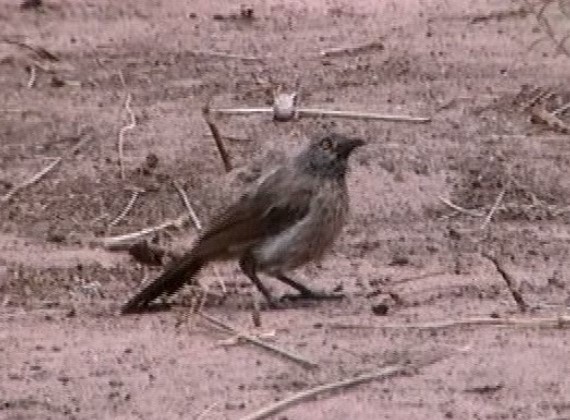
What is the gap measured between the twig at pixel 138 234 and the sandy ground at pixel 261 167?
83 millimetres

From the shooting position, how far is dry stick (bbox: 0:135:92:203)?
9.30 metres

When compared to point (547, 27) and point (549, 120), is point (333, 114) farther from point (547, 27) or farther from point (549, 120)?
point (547, 27)

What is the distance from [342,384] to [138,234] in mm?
2766

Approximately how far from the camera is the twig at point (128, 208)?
8.91m

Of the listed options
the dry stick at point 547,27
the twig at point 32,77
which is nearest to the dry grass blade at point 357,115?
the dry stick at point 547,27

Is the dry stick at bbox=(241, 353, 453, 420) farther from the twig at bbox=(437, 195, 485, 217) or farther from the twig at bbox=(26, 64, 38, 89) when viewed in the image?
the twig at bbox=(26, 64, 38, 89)

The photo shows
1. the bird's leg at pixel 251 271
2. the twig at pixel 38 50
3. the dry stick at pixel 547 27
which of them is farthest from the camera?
the twig at pixel 38 50

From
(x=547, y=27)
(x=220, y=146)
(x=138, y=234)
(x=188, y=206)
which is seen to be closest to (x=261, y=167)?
(x=220, y=146)

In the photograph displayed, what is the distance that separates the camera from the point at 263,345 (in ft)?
21.4

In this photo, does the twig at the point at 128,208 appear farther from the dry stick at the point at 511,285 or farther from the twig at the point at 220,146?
the dry stick at the point at 511,285

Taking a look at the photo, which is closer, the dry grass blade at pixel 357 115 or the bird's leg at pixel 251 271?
the bird's leg at pixel 251 271

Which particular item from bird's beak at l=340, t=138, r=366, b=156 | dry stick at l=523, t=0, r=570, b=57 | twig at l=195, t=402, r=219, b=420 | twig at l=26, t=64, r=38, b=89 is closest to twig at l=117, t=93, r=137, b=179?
twig at l=26, t=64, r=38, b=89

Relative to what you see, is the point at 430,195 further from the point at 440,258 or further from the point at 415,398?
the point at 415,398

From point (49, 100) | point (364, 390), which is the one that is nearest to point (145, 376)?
point (364, 390)
